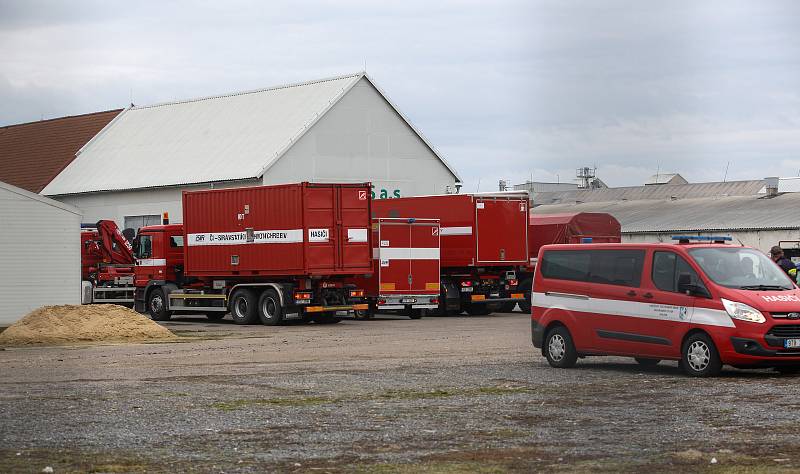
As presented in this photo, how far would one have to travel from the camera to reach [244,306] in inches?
1363

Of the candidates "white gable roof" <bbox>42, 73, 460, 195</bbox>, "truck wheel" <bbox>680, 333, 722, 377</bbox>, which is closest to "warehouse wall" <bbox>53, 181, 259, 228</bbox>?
"white gable roof" <bbox>42, 73, 460, 195</bbox>

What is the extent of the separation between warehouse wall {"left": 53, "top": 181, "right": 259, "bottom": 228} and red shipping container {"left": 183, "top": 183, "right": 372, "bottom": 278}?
558 inches

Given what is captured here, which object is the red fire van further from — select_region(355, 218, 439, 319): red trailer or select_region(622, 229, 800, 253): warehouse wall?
select_region(622, 229, 800, 253): warehouse wall

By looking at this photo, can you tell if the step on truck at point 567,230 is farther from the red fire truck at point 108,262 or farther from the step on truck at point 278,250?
the red fire truck at point 108,262

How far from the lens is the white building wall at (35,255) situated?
110 feet

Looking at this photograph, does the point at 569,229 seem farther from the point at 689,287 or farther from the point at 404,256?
the point at 689,287

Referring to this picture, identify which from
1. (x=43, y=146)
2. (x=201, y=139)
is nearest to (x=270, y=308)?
(x=201, y=139)

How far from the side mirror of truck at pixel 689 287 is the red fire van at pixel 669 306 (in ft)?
0.05

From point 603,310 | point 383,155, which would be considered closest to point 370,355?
point 603,310

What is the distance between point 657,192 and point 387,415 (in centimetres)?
7103

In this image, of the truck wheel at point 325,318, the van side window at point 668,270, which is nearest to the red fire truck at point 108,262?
the truck wheel at point 325,318

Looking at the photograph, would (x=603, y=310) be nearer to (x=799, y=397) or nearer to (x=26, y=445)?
(x=799, y=397)

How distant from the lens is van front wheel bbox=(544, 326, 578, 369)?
1892 cm

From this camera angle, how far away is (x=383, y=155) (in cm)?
5259
